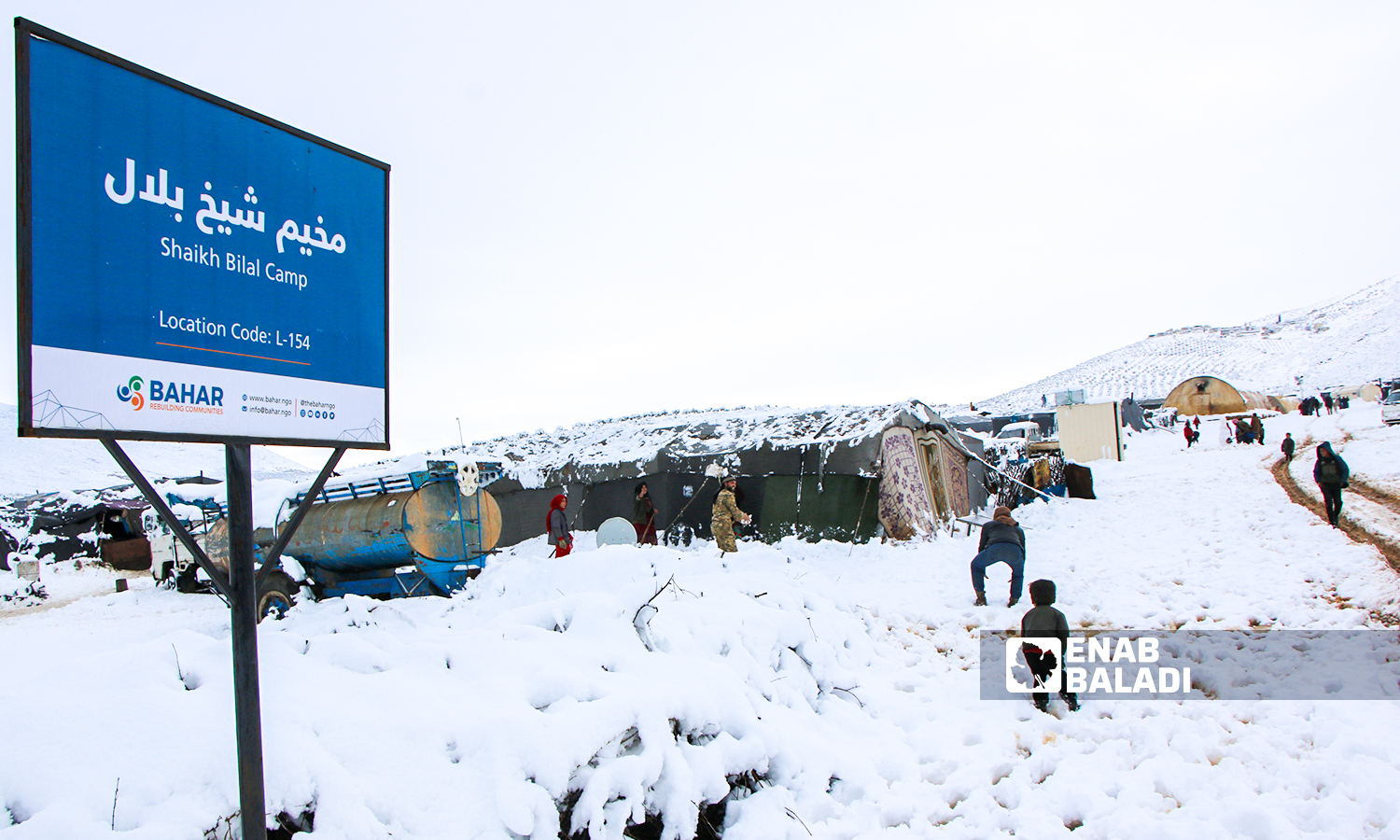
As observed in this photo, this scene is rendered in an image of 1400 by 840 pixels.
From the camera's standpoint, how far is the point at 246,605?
109 inches

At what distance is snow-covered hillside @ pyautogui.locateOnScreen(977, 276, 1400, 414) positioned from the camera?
9788 centimetres

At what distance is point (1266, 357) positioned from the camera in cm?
11581

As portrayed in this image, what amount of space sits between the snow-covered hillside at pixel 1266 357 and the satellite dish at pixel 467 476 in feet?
268

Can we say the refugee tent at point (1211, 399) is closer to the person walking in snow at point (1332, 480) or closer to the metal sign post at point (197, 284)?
the person walking in snow at point (1332, 480)

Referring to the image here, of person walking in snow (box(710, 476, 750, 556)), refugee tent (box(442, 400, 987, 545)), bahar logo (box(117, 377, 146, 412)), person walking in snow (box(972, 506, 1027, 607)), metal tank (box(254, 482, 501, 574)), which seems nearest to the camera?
bahar logo (box(117, 377, 146, 412))

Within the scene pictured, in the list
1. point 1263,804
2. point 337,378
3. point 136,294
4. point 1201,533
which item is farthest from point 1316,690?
point 1201,533

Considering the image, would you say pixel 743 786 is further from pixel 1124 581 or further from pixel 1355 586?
pixel 1355 586

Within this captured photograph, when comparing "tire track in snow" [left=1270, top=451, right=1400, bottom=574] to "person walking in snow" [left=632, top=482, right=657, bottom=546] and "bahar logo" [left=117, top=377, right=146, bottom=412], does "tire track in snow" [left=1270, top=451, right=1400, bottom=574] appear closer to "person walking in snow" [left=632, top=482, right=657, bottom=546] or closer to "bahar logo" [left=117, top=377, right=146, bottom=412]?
"person walking in snow" [left=632, top=482, right=657, bottom=546]

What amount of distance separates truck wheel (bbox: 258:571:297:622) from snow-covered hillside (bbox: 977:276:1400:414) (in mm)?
83087

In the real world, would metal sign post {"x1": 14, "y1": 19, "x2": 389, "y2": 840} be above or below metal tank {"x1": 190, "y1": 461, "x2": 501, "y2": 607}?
above

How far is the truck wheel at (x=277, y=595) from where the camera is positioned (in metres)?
11.3

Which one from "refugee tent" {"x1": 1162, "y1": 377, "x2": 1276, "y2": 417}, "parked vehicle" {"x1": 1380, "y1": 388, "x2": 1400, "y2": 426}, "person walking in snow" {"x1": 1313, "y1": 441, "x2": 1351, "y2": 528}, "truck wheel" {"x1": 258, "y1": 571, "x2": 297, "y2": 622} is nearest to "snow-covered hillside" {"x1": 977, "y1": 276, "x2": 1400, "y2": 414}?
"refugee tent" {"x1": 1162, "y1": 377, "x2": 1276, "y2": 417}

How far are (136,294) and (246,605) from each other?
4.00 ft

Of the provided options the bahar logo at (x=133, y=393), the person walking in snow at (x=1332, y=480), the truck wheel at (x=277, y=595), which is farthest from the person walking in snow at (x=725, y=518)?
the person walking in snow at (x=1332, y=480)
